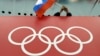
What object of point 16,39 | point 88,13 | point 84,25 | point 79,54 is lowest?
point 79,54

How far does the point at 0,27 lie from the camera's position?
1164 millimetres

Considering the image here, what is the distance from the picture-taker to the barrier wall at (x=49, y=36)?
1008 mm

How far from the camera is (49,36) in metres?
1.10

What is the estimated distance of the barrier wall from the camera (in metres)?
1.01

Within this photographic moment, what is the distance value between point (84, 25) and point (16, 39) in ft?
1.45

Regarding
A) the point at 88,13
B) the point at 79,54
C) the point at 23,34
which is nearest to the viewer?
the point at 79,54

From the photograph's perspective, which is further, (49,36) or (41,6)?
(41,6)

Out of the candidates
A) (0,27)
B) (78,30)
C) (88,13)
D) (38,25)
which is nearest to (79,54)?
(78,30)

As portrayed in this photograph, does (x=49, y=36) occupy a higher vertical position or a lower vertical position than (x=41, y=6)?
lower

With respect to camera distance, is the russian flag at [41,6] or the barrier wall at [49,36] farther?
the russian flag at [41,6]

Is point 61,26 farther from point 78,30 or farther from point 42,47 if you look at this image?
point 42,47

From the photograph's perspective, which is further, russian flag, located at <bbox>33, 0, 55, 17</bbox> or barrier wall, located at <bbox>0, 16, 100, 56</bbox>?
russian flag, located at <bbox>33, 0, 55, 17</bbox>

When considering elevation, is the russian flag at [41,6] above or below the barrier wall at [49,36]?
above

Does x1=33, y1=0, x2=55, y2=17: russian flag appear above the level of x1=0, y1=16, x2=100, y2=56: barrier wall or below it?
above
